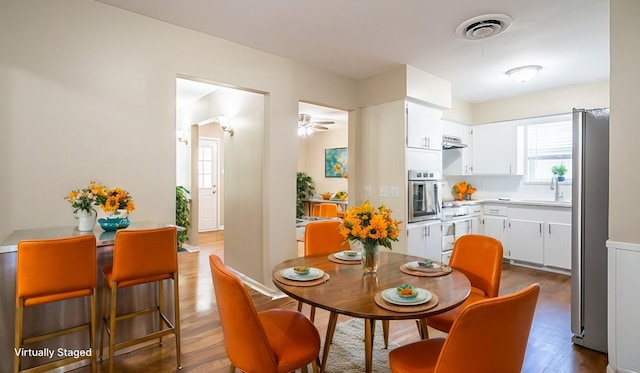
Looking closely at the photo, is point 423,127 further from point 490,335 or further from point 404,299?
point 490,335

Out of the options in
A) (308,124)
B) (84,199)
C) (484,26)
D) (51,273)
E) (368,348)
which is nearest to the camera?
(368,348)

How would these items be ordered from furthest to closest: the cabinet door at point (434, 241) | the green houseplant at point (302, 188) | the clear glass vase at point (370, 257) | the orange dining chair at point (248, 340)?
1. the green houseplant at point (302, 188)
2. the cabinet door at point (434, 241)
3. the clear glass vase at point (370, 257)
4. the orange dining chair at point (248, 340)

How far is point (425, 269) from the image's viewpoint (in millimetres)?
1928

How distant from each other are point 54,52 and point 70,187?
959 millimetres

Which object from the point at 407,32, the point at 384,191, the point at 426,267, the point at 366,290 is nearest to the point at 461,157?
the point at 384,191

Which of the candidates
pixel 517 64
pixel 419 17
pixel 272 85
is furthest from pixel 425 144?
pixel 272 85

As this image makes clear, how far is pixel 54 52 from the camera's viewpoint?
2234mm

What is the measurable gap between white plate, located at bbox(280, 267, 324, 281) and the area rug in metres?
0.80

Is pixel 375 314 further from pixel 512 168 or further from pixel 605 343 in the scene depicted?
pixel 512 168

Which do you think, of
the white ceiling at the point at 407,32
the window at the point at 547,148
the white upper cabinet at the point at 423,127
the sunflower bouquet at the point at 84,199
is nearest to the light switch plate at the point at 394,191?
the white upper cabinet at the point at 423,127

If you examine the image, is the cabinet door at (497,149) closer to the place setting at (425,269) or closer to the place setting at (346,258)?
the place setting at (425,269)

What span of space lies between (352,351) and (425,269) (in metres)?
0.95

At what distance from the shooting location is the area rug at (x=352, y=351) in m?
2.16

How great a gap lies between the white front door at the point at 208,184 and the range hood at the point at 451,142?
209 inches
